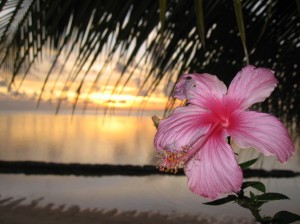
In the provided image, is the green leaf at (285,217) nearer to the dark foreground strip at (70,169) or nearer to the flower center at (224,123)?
the flower center at (224,123)

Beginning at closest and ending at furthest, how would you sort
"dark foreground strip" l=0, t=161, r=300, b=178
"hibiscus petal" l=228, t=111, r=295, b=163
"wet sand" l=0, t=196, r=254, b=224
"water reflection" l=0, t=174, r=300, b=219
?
"hibiscus petal" l=228, t=111, r=295, b=163 → "wet sand" l=0, t=196, r=254, b=224 → "water reflection" l=0, t=174, r=300, b=219 → "dark foreground strip" l=0, t=161, r=300, b=178

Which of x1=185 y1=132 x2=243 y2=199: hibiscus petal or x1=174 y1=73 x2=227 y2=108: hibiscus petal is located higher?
x1=174 y1=73 x2=227 y2=108: hibiscus petal

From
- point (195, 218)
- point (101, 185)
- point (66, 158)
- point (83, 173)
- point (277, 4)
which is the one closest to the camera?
point (277, 4)

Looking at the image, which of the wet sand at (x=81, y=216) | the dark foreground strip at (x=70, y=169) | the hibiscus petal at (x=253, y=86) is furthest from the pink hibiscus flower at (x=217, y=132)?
the dark foreground strip at (x=70, y=169)

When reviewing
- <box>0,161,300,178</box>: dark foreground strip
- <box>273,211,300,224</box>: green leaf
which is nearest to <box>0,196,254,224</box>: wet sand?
<box>0,161,300,178</box>: dark foreground strip

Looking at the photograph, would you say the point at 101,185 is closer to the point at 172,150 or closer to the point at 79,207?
the point at 79,207

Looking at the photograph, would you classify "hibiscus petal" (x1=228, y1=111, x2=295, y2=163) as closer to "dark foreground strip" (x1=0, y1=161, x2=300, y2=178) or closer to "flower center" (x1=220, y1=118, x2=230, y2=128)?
"flower center" (x1=220, y1=118, x2=230, y2=128)

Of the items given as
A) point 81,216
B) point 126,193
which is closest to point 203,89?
point 81,216

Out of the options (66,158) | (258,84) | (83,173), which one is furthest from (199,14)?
(66,158)
